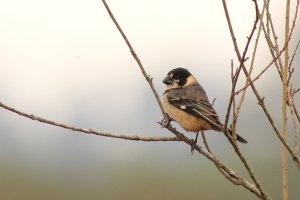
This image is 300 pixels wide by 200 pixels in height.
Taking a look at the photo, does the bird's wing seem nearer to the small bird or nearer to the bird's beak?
the small bird

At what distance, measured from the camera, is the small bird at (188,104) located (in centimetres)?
827

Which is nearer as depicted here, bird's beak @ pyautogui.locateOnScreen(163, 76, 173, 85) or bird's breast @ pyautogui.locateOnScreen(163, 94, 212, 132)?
bird's breast @ pyautogui.locateOnScreen(163, 94, 212, 132)

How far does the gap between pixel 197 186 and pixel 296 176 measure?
847cm

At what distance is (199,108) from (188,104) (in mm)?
218

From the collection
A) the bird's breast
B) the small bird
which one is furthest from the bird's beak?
the bird's breast

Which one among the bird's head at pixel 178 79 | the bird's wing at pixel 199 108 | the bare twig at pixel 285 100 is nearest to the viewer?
the bare twig at pixel 285 100

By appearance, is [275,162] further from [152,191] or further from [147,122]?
[147,122]

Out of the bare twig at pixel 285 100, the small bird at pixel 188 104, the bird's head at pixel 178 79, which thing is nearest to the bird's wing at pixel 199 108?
the small bird at pixel 188 104

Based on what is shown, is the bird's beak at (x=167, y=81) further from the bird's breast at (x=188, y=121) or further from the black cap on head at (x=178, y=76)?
the bird's breast at (x=188, y=121)

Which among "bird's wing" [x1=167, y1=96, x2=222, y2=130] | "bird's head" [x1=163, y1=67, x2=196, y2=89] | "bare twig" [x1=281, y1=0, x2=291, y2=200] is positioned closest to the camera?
"bare twig" [x1=281, y1=0, x2=291, y2=200]

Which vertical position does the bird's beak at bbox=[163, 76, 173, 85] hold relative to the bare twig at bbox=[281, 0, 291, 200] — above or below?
below

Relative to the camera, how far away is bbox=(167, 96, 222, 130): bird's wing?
27.0ft

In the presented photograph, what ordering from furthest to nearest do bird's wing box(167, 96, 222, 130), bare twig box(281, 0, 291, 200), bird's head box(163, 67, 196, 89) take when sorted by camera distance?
bird's head box(163, 67, 196, 89) → bird's wing box(167, 96, 222, 130) → bare twig box(281, 0, 291, 200)

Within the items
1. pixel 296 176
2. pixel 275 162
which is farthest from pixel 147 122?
pixel 296 176
